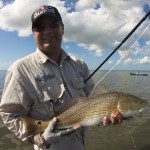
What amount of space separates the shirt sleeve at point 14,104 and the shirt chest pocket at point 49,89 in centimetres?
22

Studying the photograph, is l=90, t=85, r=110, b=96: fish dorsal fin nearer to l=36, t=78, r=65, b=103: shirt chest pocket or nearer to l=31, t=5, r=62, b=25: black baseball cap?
l=36, t=78, r=65, b=103: shirt chest pocket

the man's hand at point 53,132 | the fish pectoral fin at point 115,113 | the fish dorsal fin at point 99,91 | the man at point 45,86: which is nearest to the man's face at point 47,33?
the man at point 45,86

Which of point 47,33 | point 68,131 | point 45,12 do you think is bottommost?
point 68,131

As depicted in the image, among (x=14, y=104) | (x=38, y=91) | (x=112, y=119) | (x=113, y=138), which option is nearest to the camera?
(x=112, y=119)

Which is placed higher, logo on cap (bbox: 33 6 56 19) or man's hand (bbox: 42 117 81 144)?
logo on cap (bbox: 33 6 56 19)

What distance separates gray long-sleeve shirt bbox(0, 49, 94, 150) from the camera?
413 cm

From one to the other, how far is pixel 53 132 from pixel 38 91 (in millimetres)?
645

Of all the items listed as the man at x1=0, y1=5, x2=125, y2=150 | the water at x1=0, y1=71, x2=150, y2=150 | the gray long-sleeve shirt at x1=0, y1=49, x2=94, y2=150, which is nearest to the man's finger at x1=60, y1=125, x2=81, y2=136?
the man at x1=0, y1=5, x2=125, y2=150

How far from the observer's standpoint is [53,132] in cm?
402

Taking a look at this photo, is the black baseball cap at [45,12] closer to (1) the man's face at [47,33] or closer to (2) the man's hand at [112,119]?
(1) the man's face at [47,33]

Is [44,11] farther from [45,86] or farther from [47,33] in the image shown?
[45,86]

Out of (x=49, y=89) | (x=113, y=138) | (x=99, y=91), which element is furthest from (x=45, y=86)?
(x=113, y=138)

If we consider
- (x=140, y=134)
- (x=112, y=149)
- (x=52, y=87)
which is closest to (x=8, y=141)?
(x=112, y=149)

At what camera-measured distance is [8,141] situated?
528 inches
